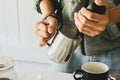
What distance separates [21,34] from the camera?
4.96 feet

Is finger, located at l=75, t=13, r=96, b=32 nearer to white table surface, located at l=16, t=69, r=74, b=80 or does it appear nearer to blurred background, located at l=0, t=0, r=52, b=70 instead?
white table surface, located at l=16, t=69, r=74, b=80

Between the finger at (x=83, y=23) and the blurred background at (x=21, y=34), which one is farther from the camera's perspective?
the blurred background at (x=21, y=34)

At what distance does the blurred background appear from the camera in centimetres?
144

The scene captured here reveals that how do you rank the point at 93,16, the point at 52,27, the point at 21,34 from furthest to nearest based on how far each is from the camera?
the point at 21,34
the point at 52,27
the point at 93,16

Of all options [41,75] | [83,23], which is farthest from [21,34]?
[83,23]

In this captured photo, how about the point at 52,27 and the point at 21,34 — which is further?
the point at 21,34

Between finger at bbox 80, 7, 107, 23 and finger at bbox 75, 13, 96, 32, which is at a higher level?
finger at bbox 80, 7, 107, 23

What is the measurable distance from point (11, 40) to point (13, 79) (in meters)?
0.82

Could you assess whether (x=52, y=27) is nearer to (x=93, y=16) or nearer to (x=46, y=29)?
(x=46, y=29)

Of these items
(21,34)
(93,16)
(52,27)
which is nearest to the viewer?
(93,16)

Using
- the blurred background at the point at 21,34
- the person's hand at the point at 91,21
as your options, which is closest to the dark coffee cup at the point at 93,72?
the person's hand at the point at 91,21

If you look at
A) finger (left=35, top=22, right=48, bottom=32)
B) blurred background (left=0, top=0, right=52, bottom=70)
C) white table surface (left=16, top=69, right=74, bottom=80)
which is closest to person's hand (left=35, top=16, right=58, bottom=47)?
finger (left=35, top=22, right=48, bottom=32)

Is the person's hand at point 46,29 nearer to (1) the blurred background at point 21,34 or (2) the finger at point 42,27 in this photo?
(2) the finger at point 42,27

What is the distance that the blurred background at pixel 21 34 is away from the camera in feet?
4.74
